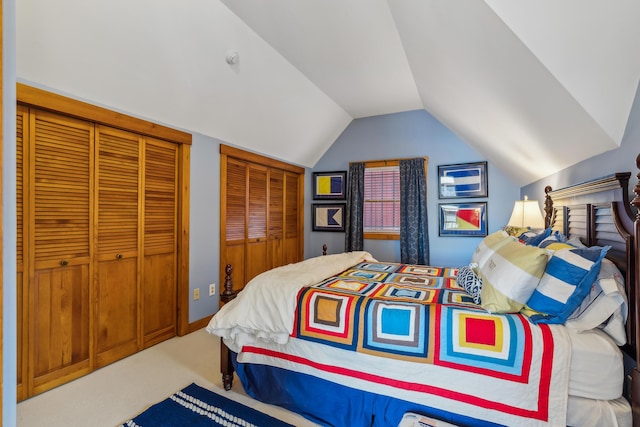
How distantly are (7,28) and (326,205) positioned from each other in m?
4.33

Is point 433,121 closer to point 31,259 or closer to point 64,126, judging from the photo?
point 64,126


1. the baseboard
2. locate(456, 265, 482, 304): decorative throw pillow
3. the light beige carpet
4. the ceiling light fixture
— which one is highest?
the ceiling light fixture

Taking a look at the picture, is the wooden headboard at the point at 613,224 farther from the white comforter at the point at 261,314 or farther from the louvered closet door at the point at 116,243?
the louvered closet door at the point at 116,243

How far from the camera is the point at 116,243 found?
2.39 metres

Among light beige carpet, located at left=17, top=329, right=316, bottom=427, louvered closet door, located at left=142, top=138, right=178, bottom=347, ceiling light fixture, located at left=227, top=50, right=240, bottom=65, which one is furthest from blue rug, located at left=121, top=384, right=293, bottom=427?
ceiling light fixture, located at left=227, top=50, right=240, bottom=65

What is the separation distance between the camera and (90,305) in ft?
7.25

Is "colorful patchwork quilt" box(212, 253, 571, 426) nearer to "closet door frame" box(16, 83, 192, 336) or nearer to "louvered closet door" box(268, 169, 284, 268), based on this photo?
"closet door frame" box(16, 83, 192, 336)

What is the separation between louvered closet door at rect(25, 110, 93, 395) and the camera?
191 centimetres

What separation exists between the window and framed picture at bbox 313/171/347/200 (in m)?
0.39

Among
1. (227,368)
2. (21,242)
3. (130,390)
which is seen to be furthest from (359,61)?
(130,390)

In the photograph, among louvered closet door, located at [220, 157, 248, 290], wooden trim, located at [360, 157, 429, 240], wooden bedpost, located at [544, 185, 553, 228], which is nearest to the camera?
wooden bedpost, located at [544, 185, 553, 228]

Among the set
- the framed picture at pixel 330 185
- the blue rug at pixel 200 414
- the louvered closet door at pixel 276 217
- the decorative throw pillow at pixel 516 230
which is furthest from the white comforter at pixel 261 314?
the framed picture at pixel 330 185

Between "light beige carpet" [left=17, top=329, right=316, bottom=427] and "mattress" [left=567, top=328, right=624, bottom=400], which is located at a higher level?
"mattress" [left=567, top=328, right=624, bottom=400]

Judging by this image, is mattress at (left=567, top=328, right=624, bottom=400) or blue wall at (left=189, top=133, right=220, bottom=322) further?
blue wall at (left=189, top=133, right=220, bottom=322)
